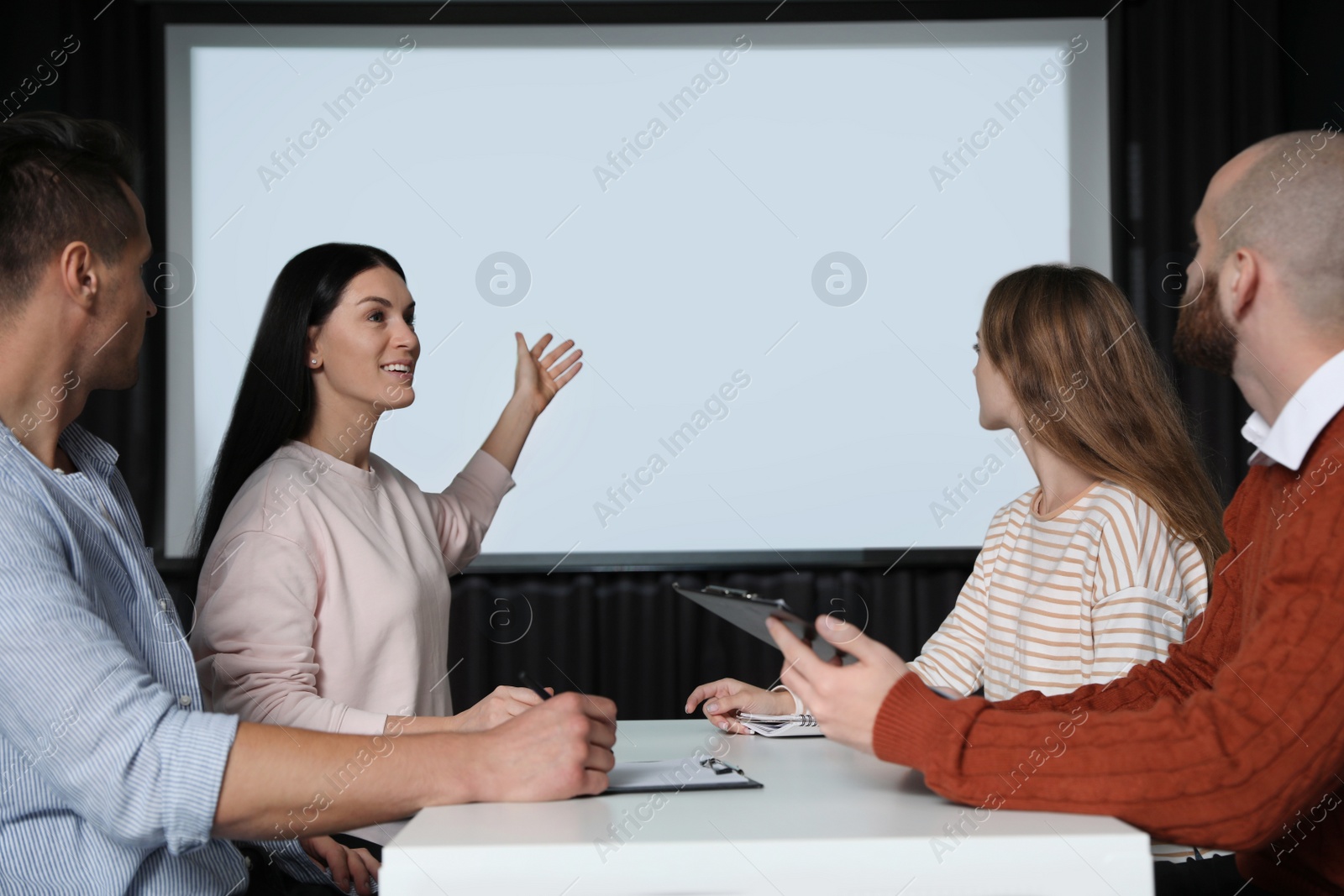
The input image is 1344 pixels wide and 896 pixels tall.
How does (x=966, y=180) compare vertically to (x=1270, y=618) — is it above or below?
above

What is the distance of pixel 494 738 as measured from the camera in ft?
3.65

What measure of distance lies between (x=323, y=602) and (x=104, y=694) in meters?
0.67

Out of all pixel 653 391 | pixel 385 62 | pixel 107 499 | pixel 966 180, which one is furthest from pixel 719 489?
pixel 107 499

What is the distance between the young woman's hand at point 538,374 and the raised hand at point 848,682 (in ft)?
4.28

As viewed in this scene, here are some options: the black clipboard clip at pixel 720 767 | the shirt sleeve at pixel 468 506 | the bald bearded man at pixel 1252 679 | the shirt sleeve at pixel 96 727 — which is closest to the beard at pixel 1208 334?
the bald bearded man at pixel 1252 679

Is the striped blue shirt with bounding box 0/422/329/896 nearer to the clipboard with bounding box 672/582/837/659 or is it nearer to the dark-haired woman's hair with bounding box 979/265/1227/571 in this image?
the clipboard with bounding box 672/582/837/659

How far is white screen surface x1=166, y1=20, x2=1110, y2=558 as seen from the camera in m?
3.54

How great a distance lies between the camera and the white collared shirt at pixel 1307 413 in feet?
3.56

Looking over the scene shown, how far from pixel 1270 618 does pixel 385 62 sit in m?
3.28

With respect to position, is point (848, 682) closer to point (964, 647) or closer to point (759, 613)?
point (759, 613)

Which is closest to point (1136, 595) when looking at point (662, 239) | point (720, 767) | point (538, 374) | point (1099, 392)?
point (1099, 392)

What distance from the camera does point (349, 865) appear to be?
159 cm

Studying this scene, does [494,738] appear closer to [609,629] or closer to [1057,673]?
[1057,673]

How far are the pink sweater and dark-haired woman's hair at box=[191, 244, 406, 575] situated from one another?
2.0 inches
